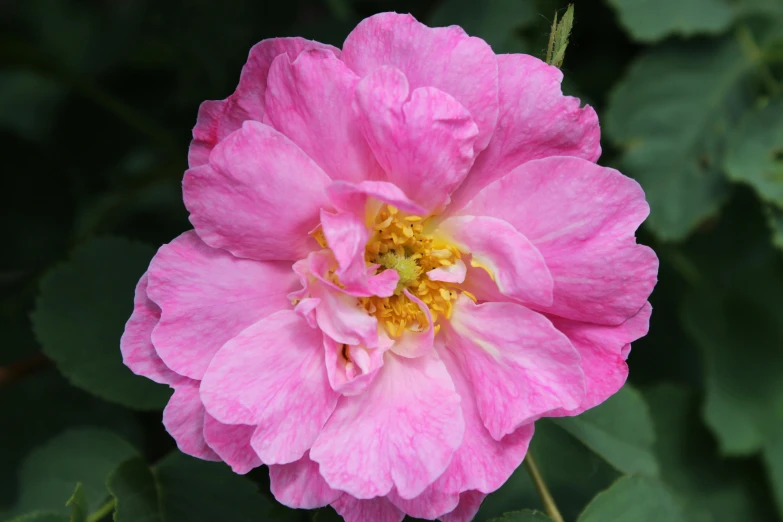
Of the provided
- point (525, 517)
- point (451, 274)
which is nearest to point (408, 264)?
point (451, 274)

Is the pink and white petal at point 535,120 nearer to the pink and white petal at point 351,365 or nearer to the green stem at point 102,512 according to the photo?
the pink and white petal at point 351,365

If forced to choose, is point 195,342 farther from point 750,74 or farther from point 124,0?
point 124,0

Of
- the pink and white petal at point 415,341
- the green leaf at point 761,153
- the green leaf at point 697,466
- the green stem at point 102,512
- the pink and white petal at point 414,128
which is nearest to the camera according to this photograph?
the pink and white petal at point 414,128

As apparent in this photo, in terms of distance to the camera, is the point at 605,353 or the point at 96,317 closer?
the point at 605,353

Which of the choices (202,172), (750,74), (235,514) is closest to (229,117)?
(202,172)

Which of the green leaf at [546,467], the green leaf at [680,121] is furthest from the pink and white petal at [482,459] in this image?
the green leaf at [680,121]

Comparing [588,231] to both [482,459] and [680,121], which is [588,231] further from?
[680,121]

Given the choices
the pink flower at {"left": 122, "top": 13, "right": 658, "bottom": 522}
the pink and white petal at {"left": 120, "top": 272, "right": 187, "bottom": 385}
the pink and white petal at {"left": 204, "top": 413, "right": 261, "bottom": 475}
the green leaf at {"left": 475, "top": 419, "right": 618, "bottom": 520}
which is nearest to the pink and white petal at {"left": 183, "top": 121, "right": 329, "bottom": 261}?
the pink flower at {"left": 122, "top": 13, "right": 658, "bottom": 522}
